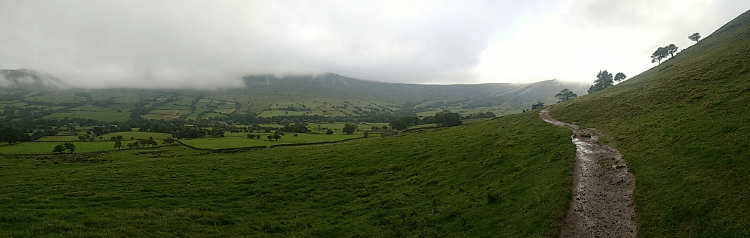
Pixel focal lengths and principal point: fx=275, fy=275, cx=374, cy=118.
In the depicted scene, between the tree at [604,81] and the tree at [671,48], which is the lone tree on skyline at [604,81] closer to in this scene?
the tree at [604,81]

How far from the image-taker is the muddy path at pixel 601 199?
13.6 meters

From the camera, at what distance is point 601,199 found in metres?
16.5

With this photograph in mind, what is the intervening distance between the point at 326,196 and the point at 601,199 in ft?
70.4

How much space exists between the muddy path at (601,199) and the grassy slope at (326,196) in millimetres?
706

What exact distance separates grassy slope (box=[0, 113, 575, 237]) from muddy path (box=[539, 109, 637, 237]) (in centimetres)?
71

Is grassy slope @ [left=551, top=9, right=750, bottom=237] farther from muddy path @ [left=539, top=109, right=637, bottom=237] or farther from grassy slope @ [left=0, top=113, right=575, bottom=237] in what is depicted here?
grassy slope @ [left=0, top=113, right=575, bottom=237]

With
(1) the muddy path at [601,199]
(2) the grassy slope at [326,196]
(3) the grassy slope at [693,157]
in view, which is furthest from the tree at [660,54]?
(1) the muddy path at [601,199]

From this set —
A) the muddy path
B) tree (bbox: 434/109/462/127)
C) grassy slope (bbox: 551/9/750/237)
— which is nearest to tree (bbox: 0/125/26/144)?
tree (bbox: 434/109/462/127)

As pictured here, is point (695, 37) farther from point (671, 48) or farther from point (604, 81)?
point (604, 81)

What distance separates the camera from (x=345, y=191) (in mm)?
28109

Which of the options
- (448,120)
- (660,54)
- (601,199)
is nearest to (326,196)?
(601,199)

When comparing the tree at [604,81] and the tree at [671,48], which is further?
the tree at [604,81]

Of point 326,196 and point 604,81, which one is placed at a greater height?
point 604,81

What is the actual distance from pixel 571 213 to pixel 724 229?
5377mm
